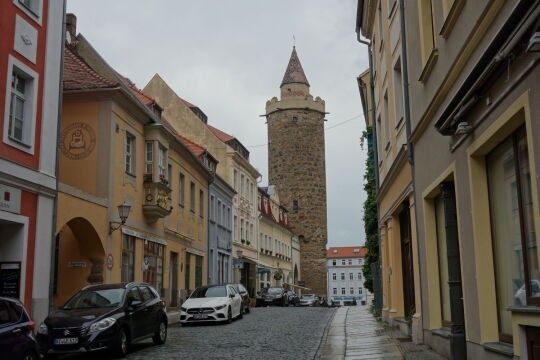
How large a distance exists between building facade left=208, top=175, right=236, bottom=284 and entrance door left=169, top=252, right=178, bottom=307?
6.54 meters

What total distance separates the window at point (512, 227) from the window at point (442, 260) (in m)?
3.33

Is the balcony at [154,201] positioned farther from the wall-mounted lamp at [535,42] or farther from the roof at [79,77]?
the wall-mounted lamp at [535,42]

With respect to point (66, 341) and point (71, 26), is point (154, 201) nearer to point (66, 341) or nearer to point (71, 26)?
point (71, 26)

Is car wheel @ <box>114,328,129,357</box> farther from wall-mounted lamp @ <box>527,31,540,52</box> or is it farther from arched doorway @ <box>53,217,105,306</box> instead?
wall-mounted lamp @ <box>527,31,540,52</box>

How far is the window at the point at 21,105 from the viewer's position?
15.0 meters

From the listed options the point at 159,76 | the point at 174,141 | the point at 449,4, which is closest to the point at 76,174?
the point at 174,141

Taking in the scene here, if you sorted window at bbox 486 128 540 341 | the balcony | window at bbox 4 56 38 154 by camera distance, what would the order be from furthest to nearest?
the balcony → window at bbox 4 56 38 154 → window at bbox 486 128 540 341

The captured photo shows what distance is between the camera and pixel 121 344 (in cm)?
1300

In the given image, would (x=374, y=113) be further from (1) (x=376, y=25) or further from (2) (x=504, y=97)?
(2) (x=504, y=97)

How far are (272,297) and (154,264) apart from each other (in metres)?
17.4

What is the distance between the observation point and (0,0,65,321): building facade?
581 inches

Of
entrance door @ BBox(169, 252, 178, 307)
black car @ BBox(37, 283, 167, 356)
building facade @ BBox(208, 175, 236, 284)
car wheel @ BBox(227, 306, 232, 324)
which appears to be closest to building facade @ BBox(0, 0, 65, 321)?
black car @ BBox(37, 283, 167, 356)

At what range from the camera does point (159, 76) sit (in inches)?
1634

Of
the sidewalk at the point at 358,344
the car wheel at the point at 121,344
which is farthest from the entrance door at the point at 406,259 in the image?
the car wheel at the point at 121,344
